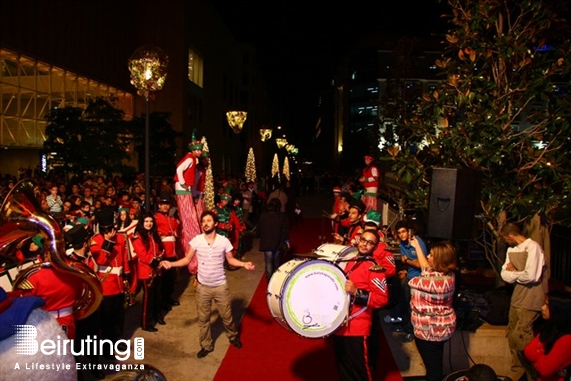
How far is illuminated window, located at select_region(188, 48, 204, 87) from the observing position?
30316mm

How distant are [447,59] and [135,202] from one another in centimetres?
710

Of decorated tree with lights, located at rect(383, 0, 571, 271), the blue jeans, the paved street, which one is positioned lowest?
the paved street

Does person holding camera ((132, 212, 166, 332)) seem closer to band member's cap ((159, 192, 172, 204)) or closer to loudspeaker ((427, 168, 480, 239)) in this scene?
band member's cap ((159, 192, 172, 204))

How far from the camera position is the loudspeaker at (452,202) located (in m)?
5.72

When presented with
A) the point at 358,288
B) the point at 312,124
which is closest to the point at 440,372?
the point at 358,288

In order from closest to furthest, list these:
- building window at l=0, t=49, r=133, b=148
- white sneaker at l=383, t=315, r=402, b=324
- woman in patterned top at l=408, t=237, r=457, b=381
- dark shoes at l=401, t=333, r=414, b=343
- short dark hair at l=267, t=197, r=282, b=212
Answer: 1. woman in patterned top at l=408, t=237, r=457, b=381
2. dark shoes at l=401, t=333, r=414, b=343
3. white sneaker at l=383, t=315, r=402, b=324
4. short dark hair at l=267, t=197, r=282, b=212
5. building window at l=0, t=49, r=133, b=148

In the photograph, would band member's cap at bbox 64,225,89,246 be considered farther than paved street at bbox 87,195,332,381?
No

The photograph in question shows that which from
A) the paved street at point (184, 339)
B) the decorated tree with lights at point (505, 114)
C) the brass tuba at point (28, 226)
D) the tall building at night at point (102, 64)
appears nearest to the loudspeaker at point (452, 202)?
the decorated tree with lights at point (505, 114)

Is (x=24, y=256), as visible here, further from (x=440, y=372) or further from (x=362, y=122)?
(x=362, y=122)

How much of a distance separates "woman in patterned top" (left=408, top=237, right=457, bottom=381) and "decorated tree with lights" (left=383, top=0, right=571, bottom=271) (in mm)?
1889

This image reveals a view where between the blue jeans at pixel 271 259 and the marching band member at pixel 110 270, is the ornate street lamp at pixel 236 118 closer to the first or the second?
the blue jeans at pixel 271 259

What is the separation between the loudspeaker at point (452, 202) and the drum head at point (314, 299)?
1849mm

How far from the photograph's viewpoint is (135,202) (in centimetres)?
1114

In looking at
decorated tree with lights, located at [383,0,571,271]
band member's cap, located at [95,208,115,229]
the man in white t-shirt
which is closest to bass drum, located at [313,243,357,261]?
the man in white t-shirt
